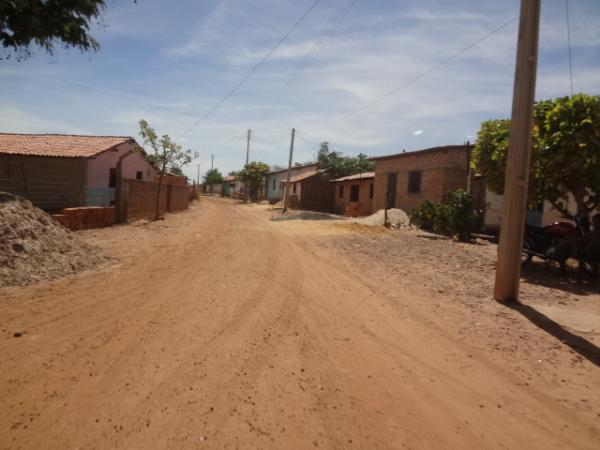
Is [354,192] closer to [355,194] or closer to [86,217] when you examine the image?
[355,194]

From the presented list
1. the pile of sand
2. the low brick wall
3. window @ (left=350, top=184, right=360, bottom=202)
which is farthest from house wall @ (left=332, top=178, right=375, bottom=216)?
the pile of sand

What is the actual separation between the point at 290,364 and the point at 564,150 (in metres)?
7.79

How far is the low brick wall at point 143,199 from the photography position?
15.2m

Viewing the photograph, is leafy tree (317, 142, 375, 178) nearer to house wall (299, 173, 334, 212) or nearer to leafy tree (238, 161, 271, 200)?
house wall (299, 173, 334, 212)

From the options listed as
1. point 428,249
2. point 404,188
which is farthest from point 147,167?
point 428,249

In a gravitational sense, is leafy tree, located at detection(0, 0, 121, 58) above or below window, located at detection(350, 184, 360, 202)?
above

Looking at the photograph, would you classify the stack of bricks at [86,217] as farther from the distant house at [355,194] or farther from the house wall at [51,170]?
the distant house at [355,194]

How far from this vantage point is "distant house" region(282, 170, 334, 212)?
31844 mm

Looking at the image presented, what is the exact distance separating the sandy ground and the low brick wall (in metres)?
9.12

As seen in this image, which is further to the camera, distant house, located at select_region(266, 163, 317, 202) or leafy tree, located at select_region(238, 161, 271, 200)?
leafy tree, located at select_region(238, 161, 271, 200)

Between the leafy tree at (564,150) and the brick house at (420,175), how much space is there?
905 cm

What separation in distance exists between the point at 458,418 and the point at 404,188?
19738 mm

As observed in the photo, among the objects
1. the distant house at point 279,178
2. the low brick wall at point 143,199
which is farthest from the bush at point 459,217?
the distant house at point 279,178

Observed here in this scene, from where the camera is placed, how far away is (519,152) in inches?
233
